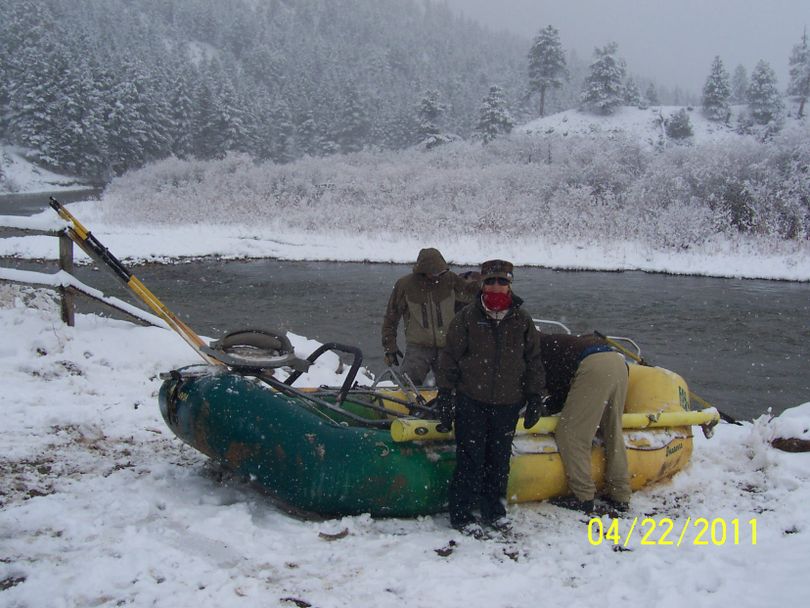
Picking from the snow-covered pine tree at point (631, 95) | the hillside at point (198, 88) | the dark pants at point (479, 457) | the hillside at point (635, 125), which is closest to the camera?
the dark pants at point (479, 457)

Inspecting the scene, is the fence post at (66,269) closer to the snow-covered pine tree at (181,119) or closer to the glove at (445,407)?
the glove at (445,407)

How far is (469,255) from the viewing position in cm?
2056

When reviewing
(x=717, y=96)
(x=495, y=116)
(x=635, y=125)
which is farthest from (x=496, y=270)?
(x=717, y=96)

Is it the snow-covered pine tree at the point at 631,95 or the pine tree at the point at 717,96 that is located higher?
the snow-covered pine tree at the point at 631,95

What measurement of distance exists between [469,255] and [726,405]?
12.9 m

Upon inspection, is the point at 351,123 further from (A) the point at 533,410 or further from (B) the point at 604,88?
(A) the point at 533,410

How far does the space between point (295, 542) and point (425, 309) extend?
2.81 m

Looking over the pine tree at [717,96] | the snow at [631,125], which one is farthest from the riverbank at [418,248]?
the pine tree at [717,96]

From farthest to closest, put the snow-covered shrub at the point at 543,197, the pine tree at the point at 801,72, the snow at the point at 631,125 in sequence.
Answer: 1. the pine tree at the point at 801,72
2. the snow at the point at 631,125
3. the snow-covered shrub at the point at 543,197

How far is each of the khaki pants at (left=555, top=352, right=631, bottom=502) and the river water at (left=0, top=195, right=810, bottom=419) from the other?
4317 millimetres

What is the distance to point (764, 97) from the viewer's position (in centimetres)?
5053

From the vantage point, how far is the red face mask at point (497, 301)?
3889 mm

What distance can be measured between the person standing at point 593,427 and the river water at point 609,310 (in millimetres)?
4314
